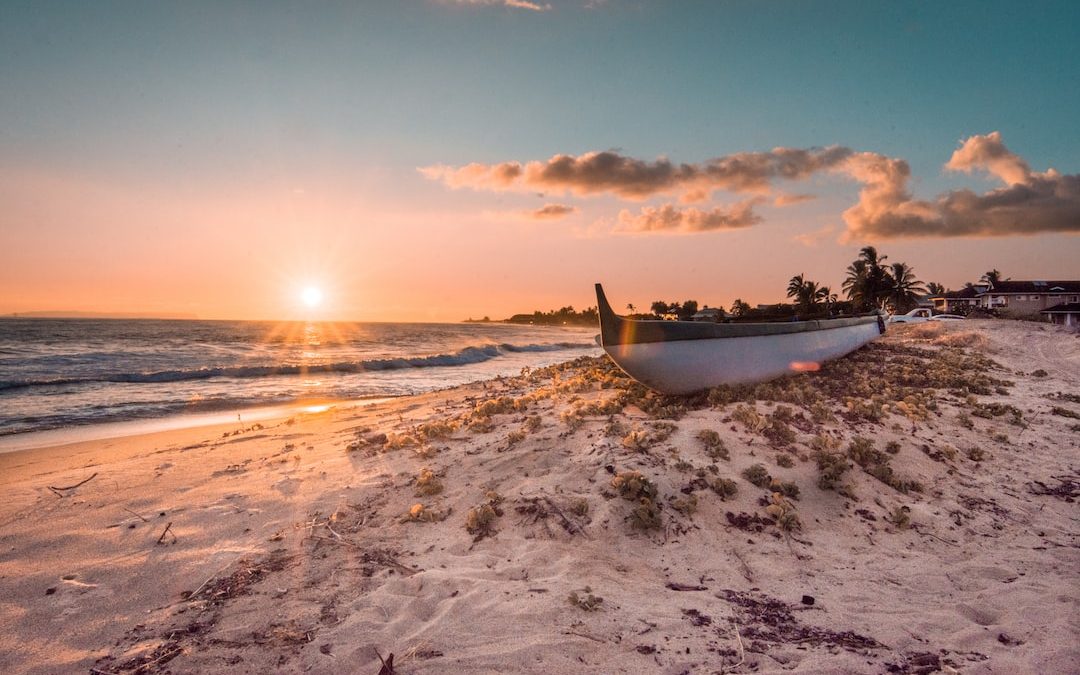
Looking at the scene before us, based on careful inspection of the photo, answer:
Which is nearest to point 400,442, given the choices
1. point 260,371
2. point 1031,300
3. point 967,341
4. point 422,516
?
point 422,516

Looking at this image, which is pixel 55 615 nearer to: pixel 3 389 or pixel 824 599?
pixel 824 599

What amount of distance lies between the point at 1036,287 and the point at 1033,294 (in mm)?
1519

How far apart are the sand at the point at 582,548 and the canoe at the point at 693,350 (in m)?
0.45

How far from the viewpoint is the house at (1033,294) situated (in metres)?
71.8

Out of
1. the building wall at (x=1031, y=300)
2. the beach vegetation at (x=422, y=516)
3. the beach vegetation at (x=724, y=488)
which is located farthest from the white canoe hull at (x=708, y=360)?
the building wall at (x=1031, y=300)

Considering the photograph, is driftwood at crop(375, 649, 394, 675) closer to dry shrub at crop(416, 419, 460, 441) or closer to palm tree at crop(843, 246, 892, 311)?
dry shrub at crop(416, 419, 460, 441)

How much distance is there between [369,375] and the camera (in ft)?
81.9

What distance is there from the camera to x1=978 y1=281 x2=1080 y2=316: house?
71.8m

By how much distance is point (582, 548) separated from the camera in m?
4.41

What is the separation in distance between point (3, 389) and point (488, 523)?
24346mm

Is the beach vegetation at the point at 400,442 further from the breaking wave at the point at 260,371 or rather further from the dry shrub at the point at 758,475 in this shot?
the breaking wave at the point at 260,371

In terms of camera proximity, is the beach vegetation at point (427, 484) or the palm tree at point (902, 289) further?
the palm tree at point (902, 289)

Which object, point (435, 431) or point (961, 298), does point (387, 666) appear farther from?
point (961, 298)

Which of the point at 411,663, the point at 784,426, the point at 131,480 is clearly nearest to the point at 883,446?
the point at 784,426
